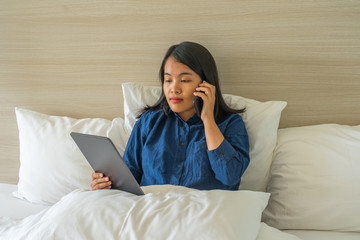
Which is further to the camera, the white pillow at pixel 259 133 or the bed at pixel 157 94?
the white pillow at pixel 259 133

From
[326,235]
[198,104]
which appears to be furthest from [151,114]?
[326,235]

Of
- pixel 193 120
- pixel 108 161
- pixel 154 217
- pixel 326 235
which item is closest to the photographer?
pixel 154 217

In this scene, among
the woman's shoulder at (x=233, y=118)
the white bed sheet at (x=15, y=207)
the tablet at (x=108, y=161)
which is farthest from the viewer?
the white bed sheet at (x=15, y=207)

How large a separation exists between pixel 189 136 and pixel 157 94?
0.25 m

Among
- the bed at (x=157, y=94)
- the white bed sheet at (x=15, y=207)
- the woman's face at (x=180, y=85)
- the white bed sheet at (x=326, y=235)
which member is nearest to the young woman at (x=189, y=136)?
the woman's face at (x=180, y=85)

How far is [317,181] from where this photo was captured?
1.13 metres

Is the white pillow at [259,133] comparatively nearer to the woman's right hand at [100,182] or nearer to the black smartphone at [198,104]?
the black smartphone at [198,104]

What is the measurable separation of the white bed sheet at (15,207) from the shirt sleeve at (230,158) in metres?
0.80

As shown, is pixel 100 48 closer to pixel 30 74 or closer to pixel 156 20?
pixel 156 20

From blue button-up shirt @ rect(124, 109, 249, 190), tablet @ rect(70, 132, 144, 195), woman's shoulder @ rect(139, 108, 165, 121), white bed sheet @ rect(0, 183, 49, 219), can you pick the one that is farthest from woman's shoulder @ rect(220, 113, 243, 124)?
white bed sheet @ rect(0, 183, 49, 219)

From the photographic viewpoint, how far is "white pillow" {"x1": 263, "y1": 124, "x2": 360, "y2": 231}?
1.10m

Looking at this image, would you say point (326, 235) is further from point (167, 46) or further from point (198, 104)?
point (167, 46)

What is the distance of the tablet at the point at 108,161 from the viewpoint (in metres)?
0.94

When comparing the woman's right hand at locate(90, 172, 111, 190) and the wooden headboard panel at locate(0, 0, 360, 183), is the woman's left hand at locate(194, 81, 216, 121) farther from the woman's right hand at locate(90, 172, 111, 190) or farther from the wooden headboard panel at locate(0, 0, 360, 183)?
the woman's right hand at locate(90, 172, 111, 190)
